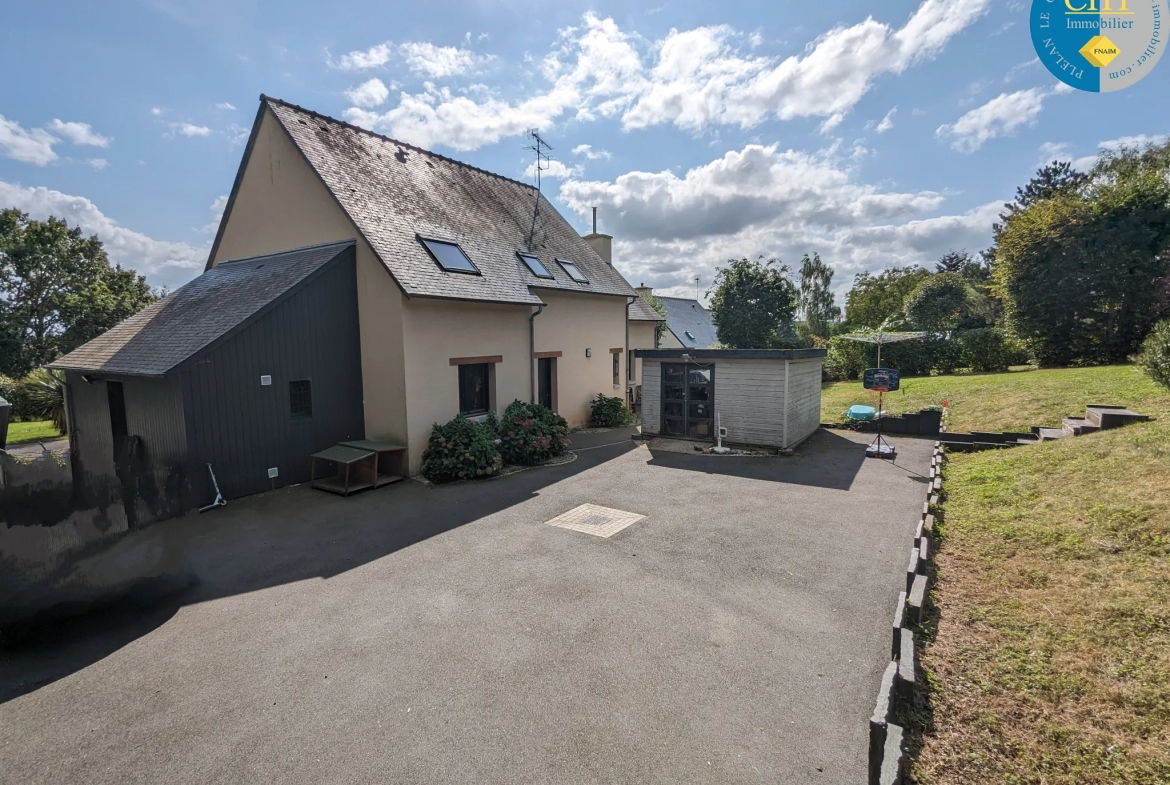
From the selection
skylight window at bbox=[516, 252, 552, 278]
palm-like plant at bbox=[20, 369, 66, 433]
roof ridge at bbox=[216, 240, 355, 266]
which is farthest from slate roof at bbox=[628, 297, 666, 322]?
palm-like plant at bbox=[20, 369, 66, 433]

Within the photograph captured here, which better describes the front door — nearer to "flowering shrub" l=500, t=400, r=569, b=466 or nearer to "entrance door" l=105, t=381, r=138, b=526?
"flowering shrub" l=500, t=400, r=569, b=466

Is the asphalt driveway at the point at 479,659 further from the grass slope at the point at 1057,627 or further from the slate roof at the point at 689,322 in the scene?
the slate roof at the point at 689,322

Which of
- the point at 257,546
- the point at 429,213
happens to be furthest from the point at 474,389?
the point at 257,546

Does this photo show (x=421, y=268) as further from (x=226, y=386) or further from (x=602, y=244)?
(x=602, y=244)

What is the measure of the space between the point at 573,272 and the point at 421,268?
632 centimetres

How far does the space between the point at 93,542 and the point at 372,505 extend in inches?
143

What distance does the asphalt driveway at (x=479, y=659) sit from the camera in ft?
11.1

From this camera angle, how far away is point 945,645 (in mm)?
4457

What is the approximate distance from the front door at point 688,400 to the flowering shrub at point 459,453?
5.31 meters

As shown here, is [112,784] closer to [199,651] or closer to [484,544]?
[199,651]

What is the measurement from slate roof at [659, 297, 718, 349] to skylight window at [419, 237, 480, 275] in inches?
752

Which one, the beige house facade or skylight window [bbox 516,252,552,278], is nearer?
the beige house facade

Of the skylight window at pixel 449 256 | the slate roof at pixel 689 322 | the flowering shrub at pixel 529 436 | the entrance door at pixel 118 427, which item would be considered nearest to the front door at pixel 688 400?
the flowering shrub at pixel 529 436

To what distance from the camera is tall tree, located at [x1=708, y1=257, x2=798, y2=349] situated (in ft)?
88.6
